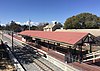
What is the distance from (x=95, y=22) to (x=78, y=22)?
753 centimetres

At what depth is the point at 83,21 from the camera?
252 feet

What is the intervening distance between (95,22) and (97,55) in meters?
53.5

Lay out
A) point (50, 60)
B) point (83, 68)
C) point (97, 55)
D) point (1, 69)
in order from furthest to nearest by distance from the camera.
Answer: point (50, 60) < point (97, 55) < point (1, 69) < point (83, 68)

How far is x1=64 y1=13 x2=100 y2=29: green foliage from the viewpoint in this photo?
239 ft

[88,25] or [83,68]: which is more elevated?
[88,25]

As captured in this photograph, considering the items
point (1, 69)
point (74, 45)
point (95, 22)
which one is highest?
point (95, 22)

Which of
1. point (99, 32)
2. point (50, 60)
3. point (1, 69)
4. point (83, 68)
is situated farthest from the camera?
point (99, 32)

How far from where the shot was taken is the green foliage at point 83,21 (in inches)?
2864

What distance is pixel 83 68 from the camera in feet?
59.9

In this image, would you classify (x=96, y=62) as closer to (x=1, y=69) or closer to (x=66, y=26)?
(x=1, y=69)

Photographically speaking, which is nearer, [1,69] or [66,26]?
[1,69]

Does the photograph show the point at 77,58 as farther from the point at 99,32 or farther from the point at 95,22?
the point at 95,22

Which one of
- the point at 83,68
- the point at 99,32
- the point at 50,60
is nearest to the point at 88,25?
the point at 99,32

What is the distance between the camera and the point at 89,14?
79688 mm
